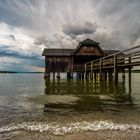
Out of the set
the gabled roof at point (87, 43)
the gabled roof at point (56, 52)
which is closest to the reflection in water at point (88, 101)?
the gabled roof at point (87, 43)

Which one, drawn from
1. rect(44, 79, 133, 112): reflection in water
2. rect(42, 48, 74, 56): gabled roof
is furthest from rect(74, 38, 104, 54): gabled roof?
rect(44, 79, 133, 112): reflection in water

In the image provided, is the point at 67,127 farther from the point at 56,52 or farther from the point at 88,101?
the point at 56,52

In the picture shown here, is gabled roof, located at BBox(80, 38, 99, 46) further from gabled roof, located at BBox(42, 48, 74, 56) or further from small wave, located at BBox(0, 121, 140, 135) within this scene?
small wave, located at BBox(0, 121, 140, 135)

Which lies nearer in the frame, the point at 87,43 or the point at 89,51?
the point at 89,51

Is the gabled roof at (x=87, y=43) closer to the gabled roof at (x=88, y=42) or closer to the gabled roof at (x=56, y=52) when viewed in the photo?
the gabled roof at (x=88, y=42)

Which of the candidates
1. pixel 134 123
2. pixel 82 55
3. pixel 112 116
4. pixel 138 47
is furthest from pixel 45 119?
pixel 82 55

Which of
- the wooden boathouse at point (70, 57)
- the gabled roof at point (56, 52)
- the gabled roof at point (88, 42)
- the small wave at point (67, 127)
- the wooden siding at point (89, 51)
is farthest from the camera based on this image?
the gabled roof at point (56, 52)

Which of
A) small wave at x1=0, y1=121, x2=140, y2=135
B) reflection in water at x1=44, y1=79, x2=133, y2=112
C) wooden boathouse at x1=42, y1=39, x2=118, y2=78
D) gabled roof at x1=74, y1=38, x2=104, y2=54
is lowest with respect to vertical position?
small wave at x1=0, y1=121, x2=140, y2=135

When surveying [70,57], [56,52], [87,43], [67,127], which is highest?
[87,43]

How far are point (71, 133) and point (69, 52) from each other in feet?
107

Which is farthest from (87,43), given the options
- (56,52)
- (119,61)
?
(119,61)

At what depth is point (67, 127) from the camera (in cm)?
571

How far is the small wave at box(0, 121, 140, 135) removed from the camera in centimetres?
543

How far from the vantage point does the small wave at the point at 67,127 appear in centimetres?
543
